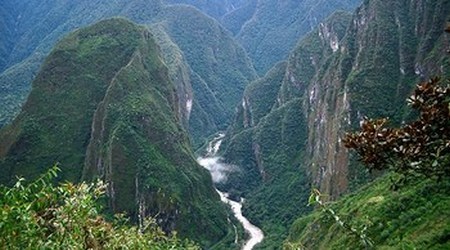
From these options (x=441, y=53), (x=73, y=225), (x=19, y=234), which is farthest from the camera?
(x=441, y=53)

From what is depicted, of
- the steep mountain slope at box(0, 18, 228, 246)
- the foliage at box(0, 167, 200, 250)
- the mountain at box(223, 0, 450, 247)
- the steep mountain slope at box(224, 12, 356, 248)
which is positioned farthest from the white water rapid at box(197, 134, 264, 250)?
the foliage at box(0, 167, 200, 250)

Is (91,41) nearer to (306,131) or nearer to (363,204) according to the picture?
(306,131)

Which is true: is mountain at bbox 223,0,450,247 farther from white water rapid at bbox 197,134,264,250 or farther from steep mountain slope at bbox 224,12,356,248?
white water rapid at bbox 197,134,264,250

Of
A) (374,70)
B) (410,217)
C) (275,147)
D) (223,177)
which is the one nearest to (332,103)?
(374,70)

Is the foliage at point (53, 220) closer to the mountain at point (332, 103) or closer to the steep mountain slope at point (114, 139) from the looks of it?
the mountain at point (332, 103)

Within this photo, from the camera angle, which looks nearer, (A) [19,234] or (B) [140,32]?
(A) [19,234]

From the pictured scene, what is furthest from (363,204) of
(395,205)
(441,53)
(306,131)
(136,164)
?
(306,131)
